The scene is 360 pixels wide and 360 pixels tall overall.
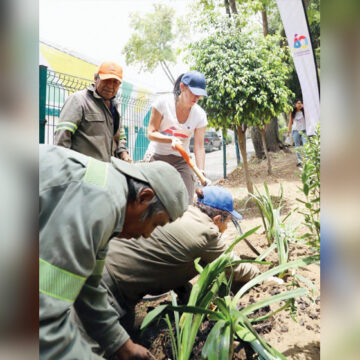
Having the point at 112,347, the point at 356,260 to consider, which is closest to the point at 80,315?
the point at 112,347

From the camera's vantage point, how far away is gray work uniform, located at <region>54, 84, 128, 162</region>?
1.93 m

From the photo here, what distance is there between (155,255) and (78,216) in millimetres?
1042

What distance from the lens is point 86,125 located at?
2023 mm

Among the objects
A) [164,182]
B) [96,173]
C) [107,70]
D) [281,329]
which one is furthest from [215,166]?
[96,173]

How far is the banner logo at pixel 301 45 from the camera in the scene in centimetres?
178

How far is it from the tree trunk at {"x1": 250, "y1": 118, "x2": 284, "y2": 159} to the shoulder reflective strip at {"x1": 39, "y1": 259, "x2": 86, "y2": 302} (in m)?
5.38

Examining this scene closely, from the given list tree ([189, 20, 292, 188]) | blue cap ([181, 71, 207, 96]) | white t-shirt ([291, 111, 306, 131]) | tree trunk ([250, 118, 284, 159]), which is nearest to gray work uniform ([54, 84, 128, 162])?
blue cap ([181, 71, 207, 96])

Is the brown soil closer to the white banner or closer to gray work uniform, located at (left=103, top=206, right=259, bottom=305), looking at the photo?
gray work uniform, located at (left=103, top=206, right=259, bottom=305)

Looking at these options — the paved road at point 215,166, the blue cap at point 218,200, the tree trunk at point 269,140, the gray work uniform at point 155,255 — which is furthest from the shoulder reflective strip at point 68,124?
the tree trunk at point 269,140

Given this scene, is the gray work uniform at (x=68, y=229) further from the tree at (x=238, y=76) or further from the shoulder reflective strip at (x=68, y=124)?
the tree at (x=238, y=76)

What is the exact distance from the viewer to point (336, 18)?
66cm

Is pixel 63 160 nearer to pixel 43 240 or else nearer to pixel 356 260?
pixel 43 240

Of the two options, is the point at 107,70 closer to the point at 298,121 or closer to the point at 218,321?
the point at 218,321

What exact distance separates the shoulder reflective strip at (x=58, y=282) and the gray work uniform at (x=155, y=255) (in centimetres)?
95
